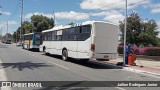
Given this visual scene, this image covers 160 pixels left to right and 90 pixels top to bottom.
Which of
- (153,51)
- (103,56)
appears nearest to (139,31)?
(153,51)

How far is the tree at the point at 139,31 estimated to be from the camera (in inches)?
1638

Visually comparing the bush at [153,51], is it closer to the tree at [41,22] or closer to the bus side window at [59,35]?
the bus side window at [59,35]

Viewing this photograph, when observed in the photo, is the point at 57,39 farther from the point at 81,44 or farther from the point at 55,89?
the point at 55,89

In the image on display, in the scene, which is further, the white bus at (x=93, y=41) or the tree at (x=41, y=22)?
the tree at (x=41, y=22)

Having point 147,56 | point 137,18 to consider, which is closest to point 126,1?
point 147,56

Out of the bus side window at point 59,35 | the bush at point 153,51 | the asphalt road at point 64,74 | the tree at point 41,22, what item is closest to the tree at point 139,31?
the bush at point 153,51

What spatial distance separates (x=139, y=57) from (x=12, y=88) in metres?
22.3

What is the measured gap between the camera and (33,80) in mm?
12836

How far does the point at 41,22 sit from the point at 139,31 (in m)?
48.9

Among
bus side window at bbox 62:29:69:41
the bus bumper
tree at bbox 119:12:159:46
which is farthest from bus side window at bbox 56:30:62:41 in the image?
tree at bbox 119:12:159:46

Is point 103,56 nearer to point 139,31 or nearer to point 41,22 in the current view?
point 139,31

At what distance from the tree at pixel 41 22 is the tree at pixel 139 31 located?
1845 inches

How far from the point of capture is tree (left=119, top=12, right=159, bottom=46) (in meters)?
41.6

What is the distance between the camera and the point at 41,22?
87000mm
